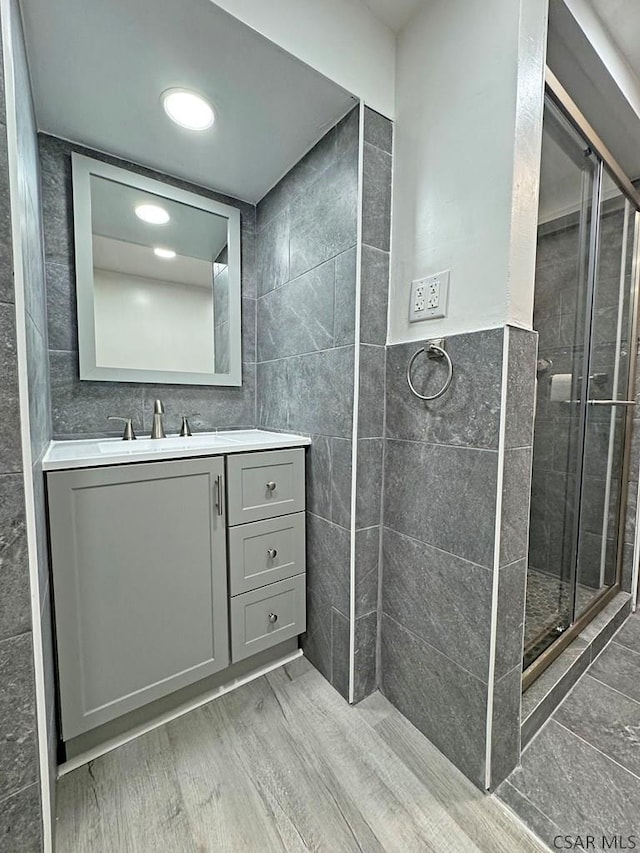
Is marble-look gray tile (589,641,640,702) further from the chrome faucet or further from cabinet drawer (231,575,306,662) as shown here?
Answer: the chrome faucet

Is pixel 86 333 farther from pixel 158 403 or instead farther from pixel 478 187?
pixel 478 187

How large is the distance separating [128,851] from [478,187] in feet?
6.25

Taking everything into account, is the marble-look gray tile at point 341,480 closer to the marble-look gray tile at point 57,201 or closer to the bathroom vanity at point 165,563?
the bathroom vanity at point 165,563

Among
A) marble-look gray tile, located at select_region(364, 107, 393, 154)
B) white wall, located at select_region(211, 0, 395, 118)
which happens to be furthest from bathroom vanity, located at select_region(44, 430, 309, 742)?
white wall, located at select_region(211, 0, 395, 118)

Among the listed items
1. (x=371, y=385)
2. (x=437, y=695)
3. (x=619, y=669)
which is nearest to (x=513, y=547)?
(x=437, y=695)

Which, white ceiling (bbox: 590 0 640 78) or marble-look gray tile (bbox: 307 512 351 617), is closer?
white ceiling (bbox: 590 0 640 78)

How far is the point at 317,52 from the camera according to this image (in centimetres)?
108

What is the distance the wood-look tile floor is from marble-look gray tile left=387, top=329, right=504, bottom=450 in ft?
3.20

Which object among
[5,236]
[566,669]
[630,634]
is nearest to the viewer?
[5,236]

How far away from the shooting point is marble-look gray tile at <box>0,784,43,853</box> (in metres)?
0.70

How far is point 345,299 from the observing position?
1.26 m

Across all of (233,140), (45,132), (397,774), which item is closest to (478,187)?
(233,140)

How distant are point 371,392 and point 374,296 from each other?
33cm

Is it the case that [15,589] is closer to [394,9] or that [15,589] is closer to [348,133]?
[348,133]
